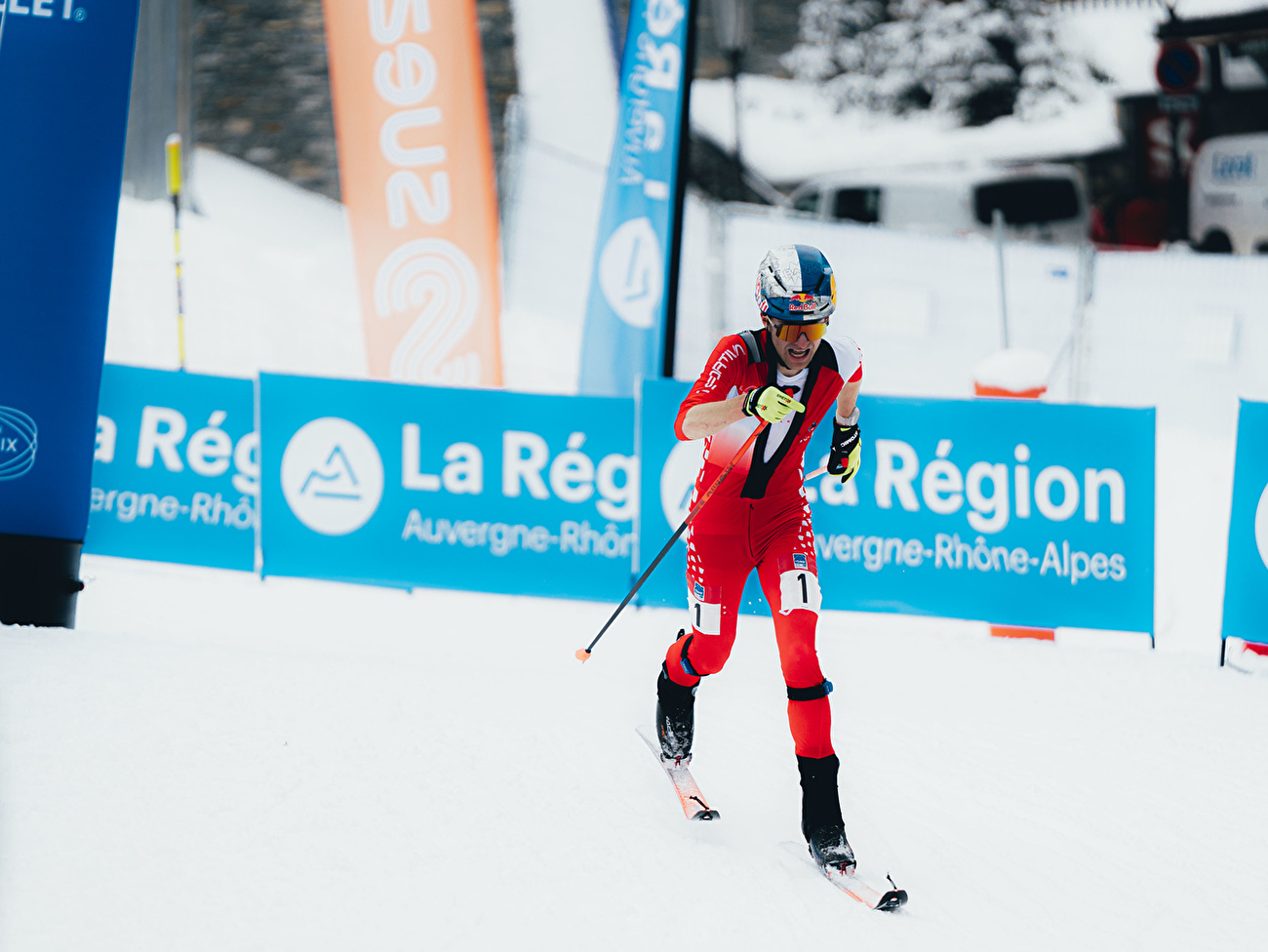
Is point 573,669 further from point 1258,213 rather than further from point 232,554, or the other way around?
point 1258,213

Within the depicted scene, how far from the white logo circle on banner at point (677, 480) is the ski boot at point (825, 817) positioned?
11.2 ft

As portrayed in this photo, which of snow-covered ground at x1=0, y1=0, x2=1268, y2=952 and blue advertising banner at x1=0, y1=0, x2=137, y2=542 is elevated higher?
blue advertising banner at x1=0, y1=0, x2=137, y2=542

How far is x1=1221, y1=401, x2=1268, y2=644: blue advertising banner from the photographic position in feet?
20.7

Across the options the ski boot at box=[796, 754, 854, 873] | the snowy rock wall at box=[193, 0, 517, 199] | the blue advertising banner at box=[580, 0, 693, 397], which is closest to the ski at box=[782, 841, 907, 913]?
the ski boot at box=[796, 754, 854, 873]

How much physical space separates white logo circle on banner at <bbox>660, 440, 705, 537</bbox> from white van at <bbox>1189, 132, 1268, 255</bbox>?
12.5m

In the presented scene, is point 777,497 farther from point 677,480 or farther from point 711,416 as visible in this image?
point 677,480

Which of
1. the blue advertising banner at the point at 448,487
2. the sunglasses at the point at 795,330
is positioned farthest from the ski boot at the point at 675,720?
the blue advertising banner at the point at 448,487

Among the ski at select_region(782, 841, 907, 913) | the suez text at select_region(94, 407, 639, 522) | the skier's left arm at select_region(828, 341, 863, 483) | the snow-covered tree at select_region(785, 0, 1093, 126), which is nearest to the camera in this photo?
the ski at select_region(782, 841, 907, 913)

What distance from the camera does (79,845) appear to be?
11.3 ft

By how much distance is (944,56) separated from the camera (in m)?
20.9

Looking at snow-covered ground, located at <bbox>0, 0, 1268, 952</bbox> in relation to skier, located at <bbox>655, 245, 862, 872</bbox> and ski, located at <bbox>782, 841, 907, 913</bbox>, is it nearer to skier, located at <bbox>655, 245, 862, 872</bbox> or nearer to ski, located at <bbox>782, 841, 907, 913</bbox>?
ski, located at <bbox>782, 841, 907, 913</bbox>

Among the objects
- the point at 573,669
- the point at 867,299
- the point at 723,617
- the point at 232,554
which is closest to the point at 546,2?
the point at 867,299

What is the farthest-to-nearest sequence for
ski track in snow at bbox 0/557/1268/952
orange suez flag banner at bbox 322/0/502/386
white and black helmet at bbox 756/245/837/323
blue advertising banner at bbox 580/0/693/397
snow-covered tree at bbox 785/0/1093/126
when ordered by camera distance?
snow-covered tree at bbox 785/0/1093/126 < orange suez flag banner at bbox 322/0/502/386 < blue advertising banner at bbox 580/0/693/397 < white and black helmet at bbox 756/245/837/323 < ski track in snow at bbox 0/557/1268/952

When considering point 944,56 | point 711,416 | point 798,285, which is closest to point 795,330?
point 798,285
